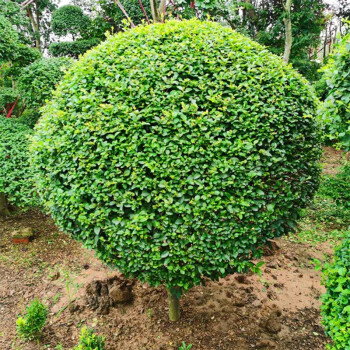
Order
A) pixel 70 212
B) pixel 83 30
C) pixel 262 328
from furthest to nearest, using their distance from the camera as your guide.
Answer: pixel 83 30 < pixel 262 328 < pixel 70 212

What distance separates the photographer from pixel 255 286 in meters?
3.54

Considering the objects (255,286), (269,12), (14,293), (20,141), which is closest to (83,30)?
(269,12)

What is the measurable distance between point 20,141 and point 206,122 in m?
3.52

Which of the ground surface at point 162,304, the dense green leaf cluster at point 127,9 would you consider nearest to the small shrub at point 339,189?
the ground surface at point 162,304

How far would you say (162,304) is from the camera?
129 inches

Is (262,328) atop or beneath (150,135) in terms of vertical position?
beneath

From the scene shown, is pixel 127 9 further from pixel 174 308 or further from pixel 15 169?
pixel 174 308

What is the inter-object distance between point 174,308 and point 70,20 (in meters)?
12.4

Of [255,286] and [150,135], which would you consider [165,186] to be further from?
[255,286]

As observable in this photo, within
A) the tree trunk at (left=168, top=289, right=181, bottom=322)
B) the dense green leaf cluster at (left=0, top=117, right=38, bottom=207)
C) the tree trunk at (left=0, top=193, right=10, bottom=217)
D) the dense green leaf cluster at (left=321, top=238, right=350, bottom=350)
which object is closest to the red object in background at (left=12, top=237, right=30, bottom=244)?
the dense green leaf cluster at (left=0, top=117, right=38, bottom=207)

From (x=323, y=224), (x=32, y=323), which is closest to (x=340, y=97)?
(x=32, y=323)

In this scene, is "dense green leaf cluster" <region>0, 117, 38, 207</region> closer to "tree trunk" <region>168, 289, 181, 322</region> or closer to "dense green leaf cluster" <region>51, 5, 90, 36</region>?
"tree trunk" <region>168, 289, 181, 322</region>

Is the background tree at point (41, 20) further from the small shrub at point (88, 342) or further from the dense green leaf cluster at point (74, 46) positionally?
the small shrub at point (88, 342)

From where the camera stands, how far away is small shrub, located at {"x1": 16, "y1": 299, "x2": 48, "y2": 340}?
2.72 meters
